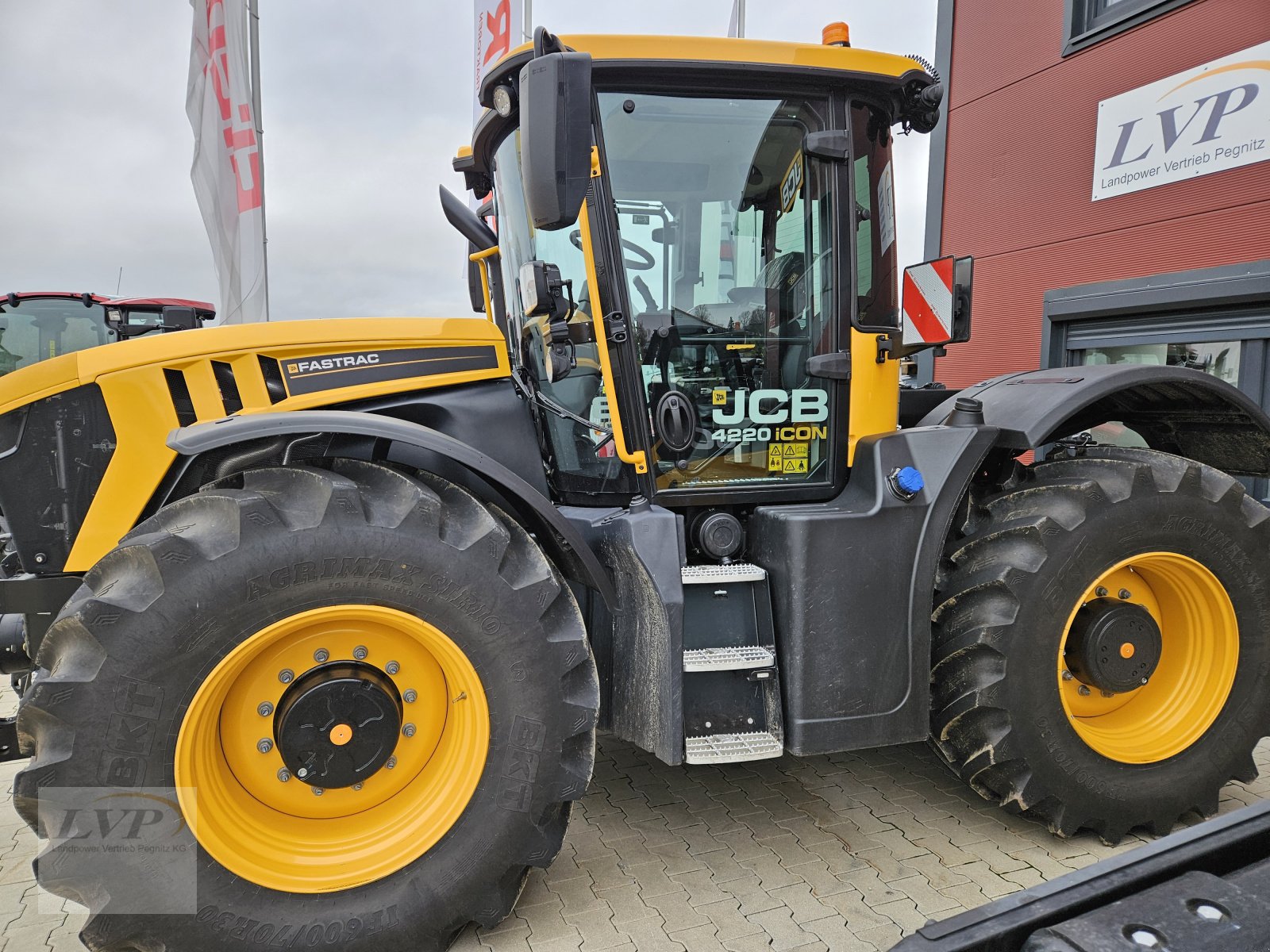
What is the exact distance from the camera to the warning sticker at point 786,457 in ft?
9.58

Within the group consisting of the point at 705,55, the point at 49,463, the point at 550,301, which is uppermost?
the point at 705,55

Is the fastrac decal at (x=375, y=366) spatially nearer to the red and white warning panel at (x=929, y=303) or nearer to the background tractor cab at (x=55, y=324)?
the red and white warning panel at (x=929, y=303)

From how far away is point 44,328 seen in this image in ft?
Result: 32.2

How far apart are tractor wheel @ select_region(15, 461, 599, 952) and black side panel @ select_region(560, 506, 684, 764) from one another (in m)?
0.25

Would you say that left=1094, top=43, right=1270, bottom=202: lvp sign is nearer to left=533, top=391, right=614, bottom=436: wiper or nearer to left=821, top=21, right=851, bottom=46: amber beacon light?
left=821, top=21, right=851, bottom=46: amber beacon light

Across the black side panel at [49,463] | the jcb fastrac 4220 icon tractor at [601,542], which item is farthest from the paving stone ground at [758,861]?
the black side panel at [49,463]

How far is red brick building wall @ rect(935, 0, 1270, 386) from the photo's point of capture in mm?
5559

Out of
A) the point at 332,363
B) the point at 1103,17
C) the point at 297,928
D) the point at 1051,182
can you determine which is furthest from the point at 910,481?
the point at 1103,17

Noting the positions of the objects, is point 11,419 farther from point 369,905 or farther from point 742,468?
point 742,468

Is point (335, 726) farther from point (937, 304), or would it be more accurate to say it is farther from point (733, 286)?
point (937, 304)

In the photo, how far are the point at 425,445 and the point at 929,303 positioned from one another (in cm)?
184

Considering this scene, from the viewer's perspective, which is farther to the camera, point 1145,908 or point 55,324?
point 55,324

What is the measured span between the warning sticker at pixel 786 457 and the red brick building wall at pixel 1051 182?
172 inches

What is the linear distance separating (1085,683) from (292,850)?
2671mm
